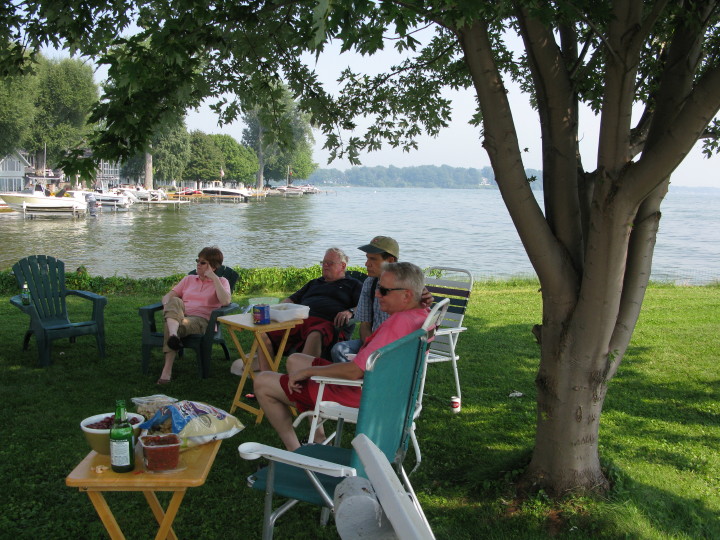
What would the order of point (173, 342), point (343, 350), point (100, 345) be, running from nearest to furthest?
point (343, 350) < point (173, 342) < point (100, 345)

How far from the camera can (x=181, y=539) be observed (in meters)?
3.08

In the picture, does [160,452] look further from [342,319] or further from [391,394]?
[342,319]

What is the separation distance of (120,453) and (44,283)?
4.50 metres

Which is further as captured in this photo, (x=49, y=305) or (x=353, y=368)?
(x=49, y=305)

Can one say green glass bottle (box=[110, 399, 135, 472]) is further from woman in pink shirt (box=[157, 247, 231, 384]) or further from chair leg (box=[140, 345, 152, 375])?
chair leg (box=[140, 345, 152, 375])

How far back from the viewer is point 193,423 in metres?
2.66

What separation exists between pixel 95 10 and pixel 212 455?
3657mm

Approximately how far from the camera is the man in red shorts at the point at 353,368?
327 centimetres

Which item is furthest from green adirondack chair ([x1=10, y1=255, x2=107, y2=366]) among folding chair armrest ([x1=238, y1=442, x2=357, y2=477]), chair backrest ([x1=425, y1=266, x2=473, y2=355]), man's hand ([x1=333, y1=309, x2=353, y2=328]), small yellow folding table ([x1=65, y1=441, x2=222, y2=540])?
folding chair armrest ([x1=238, y1=442, x2=357, y2=477])

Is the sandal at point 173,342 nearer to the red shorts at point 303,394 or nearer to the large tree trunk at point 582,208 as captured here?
the red shorts at point 303,394

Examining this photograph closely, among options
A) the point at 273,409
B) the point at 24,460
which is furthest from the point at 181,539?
the point at 24,460

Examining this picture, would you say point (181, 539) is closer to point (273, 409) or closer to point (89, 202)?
point (273, 409)

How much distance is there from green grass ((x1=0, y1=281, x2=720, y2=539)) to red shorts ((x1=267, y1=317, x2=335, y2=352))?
601 millimetres

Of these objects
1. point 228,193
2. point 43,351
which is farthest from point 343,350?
point 228,193
